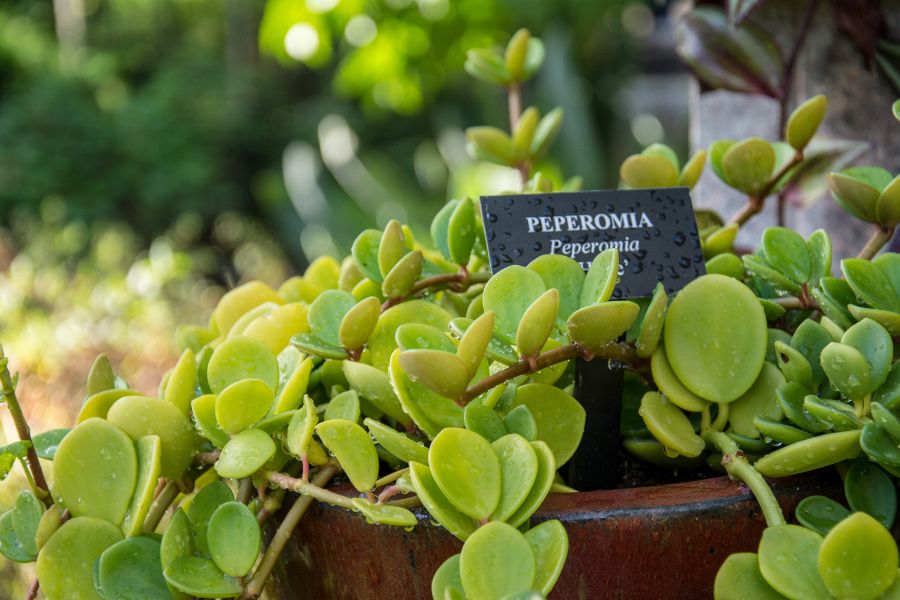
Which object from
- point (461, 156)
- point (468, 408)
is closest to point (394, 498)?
point (468, 408)

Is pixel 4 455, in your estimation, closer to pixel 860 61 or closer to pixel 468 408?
pixel 468 408

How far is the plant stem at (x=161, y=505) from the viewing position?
0.44m

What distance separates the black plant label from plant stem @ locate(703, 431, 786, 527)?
94mm

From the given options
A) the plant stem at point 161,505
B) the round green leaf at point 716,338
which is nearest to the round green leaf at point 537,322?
the round green leaf at point 716,338

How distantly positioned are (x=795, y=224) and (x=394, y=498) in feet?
2.34

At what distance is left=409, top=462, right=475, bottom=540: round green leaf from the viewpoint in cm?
35

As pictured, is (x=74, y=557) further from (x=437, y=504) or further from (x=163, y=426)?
(x=437, y=504)

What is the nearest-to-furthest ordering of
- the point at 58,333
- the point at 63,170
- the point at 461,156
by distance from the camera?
the point at 58,333, the point at 461,156, the point at 63,170

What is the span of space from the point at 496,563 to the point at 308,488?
101mm

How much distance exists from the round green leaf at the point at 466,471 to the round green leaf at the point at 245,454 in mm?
91

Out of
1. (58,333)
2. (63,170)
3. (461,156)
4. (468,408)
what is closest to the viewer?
(468,408)

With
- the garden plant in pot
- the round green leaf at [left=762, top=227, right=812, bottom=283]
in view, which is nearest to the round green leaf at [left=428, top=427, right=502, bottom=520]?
the garden plant in pot

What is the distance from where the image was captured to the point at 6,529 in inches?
17.3

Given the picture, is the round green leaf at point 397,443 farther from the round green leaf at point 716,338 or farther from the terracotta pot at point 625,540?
the round green leaf at point 716,338
